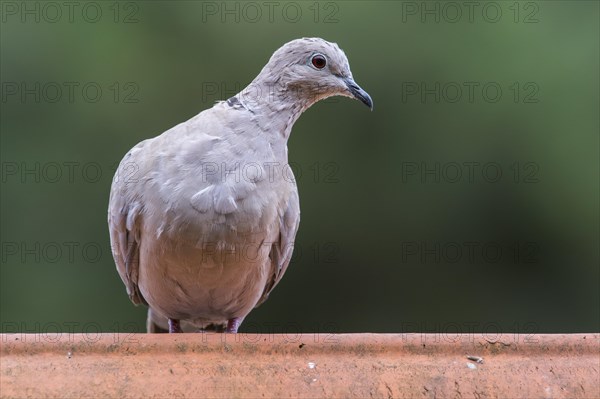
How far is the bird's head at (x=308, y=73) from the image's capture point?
4336 millimetres

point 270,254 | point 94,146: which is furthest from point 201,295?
point 94,146

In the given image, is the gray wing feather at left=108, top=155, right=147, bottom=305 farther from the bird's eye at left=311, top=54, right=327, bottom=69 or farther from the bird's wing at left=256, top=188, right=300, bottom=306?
the bird's eye at left=311, top=54, right=327, bottom=69

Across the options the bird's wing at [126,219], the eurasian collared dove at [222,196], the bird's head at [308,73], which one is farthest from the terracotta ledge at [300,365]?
the bird's head at [308,73]

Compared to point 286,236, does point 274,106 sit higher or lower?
higher

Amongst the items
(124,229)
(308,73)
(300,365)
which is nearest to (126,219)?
(124,229)

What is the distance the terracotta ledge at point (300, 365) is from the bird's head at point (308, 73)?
1543 millimetres

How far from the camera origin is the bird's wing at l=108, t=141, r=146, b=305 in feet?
13.9

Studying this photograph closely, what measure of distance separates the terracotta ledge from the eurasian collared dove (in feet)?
3.14

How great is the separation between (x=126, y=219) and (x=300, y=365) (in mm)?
1619

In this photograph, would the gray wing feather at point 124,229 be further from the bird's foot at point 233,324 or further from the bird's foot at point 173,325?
the bird's foot at point 233,324

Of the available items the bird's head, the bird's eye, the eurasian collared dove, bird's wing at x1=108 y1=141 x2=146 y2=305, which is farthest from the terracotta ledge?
the bird's eye

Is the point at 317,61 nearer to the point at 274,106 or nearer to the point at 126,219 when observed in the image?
the point at 274,106

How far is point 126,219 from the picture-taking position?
433 centimetres

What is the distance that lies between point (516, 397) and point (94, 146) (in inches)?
181
